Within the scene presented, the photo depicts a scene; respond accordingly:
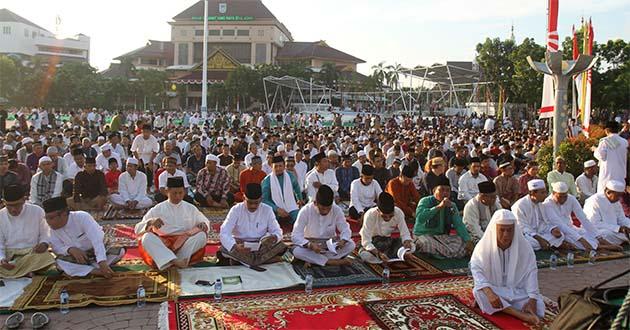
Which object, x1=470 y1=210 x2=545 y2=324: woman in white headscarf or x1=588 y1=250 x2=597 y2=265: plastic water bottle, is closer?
x1=470 y1=210 x2=545 y2=324: woman in white headscarf

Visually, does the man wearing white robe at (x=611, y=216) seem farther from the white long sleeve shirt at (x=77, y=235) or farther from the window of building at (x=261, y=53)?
the window of building at (x=261, y=53)

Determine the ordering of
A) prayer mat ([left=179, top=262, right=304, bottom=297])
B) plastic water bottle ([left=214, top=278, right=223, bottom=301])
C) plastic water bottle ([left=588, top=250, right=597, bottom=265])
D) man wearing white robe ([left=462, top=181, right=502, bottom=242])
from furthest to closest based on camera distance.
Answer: man wearing white robe ([left=462, top=181, right=502, bottom=242]) → plastic water bottle ([left=588, top=250, right=597, bottom=265]) → prayer mat ([left=179, top=262, right=304, bottom=297]) → plastic water bottle ([left=214, top=278, right=223, bottom=301])

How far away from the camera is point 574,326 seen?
260 centimetres

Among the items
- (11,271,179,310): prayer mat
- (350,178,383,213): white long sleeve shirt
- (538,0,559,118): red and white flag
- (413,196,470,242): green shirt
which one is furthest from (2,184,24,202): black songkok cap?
(538,0,559,118): red and white flag

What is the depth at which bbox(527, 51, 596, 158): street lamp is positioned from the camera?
411 inches

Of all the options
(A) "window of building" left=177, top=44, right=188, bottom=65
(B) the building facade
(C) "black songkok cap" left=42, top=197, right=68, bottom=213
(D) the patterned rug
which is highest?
(B) the building facade

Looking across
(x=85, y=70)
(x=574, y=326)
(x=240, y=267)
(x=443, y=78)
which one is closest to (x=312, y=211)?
(x=240, y=267)

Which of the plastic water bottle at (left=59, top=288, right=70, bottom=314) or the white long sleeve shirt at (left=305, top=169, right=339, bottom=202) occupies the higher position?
the white long sleeve shirt at (left=305, top=169, right=339, bottom=202)

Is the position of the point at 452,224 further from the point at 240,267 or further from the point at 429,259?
the point at 240,267

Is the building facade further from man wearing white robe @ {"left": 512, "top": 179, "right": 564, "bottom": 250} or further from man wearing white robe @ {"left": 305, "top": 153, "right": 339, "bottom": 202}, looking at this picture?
man wearing white robe @ {"left": 512, "top": 179, "right": 564, "bottom": 250}

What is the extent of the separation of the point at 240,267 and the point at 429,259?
2036mm

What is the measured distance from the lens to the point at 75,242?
16.6 ft

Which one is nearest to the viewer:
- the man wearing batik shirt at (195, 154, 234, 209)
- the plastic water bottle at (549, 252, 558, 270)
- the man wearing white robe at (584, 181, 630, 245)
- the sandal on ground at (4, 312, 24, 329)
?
the sandal on ground at (4, 312, 24, 329)

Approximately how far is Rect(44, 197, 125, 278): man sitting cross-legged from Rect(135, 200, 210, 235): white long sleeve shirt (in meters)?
0.57
